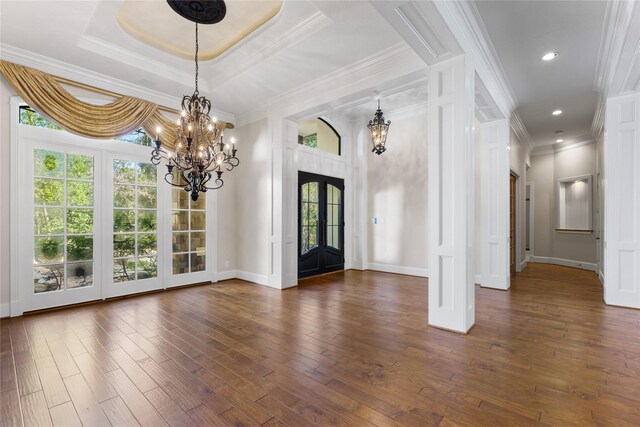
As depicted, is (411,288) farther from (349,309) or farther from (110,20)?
(110,20)

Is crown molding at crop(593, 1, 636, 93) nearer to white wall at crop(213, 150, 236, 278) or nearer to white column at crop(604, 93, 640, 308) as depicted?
white column at crop(604, 93, 640, 308)

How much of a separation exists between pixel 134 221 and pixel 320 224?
11.5 feet

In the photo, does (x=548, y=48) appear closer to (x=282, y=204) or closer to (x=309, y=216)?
(x=282, y=204)

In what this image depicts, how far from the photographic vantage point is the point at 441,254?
3.33 metres

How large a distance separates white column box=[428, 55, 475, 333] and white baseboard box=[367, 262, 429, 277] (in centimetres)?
294

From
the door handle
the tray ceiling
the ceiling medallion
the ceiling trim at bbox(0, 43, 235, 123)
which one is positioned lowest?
the door handle

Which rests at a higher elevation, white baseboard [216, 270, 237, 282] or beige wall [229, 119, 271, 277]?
beige wall [229, 119, 271, 277]

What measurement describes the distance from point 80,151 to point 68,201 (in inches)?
28.9

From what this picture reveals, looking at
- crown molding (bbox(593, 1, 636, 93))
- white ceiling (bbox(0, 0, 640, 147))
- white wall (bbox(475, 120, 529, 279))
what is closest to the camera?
crown molding (bbox(593, 1, 636, 93))

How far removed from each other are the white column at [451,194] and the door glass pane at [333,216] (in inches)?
142

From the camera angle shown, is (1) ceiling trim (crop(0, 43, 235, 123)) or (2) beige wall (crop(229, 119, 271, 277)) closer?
(1) ceiling trim (crop(0, 43, 235, 123))

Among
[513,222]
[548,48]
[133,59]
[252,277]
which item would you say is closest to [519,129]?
A: [513,222]

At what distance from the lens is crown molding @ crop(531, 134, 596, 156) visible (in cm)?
745

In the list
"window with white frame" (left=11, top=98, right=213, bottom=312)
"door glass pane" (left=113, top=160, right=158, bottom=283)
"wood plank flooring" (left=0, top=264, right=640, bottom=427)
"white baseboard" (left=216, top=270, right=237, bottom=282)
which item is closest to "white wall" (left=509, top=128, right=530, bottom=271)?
"wood plank flooring" (left=0, top=264, right=640, bottom=427)
